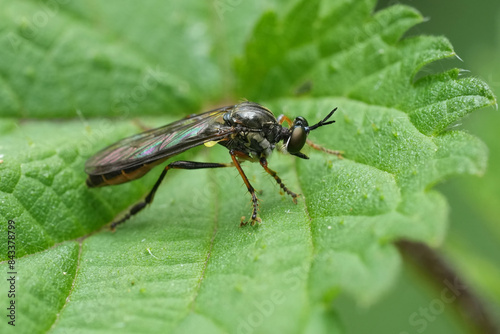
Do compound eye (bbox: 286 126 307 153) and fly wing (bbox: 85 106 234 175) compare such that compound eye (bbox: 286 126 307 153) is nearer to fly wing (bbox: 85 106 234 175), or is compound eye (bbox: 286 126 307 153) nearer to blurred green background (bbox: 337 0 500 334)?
fly wing (bbox: 85 106 234 175)

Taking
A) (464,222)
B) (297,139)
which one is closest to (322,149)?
(297,139)

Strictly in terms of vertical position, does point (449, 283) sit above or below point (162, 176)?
above

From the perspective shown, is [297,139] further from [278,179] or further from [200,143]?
[200,143]

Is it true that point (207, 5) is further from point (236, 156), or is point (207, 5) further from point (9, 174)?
point (9, 174)

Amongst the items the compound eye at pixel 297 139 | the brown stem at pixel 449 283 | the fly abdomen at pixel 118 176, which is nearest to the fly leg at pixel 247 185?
the compound eye at pixel 297 139

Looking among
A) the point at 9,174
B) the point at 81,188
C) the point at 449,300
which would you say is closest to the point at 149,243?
the point at 81,188

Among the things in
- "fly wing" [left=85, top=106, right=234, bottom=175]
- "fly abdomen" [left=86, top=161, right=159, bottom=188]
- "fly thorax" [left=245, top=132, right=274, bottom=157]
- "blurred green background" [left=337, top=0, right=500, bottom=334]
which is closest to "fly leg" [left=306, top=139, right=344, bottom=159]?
"fly thorax" [left=245, top=132, right=274, bottom=157]
